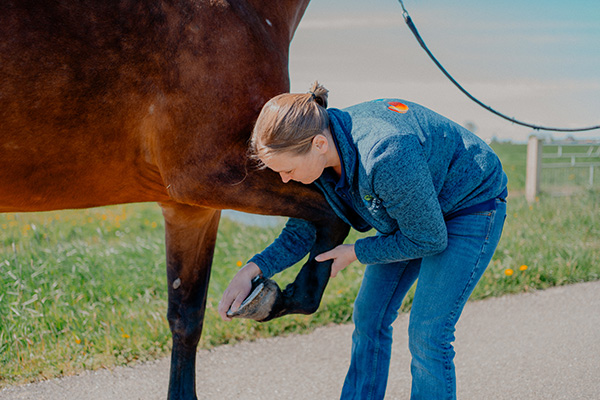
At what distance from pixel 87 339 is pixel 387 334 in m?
1.80

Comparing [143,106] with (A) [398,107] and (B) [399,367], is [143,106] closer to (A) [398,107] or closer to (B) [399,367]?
(A) [398,107]

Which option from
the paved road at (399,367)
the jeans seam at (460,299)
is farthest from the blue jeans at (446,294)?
the paved road at (399,367)

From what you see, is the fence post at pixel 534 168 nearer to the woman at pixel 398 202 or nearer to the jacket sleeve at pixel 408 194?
the woman at pixel 398 202

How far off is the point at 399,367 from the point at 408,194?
1658 millimetres

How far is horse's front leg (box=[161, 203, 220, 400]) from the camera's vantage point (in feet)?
8.43

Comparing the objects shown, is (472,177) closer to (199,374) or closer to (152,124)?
(152,124)

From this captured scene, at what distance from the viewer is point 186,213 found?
2.51 m

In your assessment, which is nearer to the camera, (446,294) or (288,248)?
(446,294)

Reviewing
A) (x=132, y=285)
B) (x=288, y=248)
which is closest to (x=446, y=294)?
(x=288, y=248)

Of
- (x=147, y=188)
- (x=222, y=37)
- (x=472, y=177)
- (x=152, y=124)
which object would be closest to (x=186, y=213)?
(x=147, y=188)

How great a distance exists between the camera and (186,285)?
8.63 feet

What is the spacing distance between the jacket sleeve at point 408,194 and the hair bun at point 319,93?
310 mm

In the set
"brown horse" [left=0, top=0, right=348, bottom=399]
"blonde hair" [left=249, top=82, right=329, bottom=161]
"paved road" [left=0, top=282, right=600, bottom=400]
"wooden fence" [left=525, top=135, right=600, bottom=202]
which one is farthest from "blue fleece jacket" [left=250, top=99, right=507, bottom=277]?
"wooden fence" [left=525, top=135, right=600, bottom=202]

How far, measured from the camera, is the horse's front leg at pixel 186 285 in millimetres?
2570
